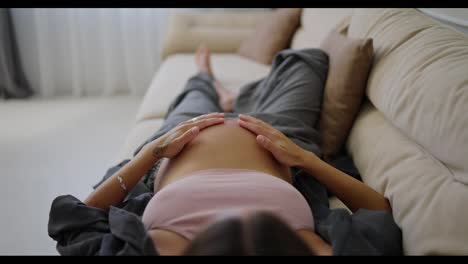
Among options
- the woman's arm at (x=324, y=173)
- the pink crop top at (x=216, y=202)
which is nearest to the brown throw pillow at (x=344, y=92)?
the woman's arm at (x=324, y=173)

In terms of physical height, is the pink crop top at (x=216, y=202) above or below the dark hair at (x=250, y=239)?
below

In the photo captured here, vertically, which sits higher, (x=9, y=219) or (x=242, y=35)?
(x=242, y=35)

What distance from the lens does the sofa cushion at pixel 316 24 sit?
2.04 m

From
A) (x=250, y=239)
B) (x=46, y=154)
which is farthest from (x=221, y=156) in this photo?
(x=46, y=154)

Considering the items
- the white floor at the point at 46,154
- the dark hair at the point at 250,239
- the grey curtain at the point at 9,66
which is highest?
the dark hair at the point at 250,239

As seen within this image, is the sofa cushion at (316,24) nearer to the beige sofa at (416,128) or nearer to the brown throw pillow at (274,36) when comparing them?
the brown throw pillow at (274,36)

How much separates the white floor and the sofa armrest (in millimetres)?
580

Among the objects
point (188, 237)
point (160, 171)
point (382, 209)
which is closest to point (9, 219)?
point (160, 171)

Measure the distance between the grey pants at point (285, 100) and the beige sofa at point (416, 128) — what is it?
15 cm

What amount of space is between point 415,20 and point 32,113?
7.97ft

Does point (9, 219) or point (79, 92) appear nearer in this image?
point (9, 219)
